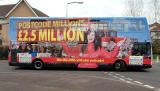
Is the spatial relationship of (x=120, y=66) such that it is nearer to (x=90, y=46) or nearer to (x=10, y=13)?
(x=90, y=46)

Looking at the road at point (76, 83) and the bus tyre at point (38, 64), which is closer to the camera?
the road at point (76, 83)

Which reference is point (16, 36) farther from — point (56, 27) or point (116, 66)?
point (116, 66)

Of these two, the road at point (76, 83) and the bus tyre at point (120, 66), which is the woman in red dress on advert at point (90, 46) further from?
the road at point (76, 83)

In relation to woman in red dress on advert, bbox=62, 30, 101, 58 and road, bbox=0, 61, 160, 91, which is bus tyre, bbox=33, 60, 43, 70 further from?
road, bbox=0, 61, 160, 91

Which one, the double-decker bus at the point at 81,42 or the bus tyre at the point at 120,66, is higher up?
the double-decker bus at the point at 81,42

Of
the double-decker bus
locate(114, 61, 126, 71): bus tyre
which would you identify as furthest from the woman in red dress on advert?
locate(114, 61, 126, 71): bus tyre

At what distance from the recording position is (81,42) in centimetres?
1286

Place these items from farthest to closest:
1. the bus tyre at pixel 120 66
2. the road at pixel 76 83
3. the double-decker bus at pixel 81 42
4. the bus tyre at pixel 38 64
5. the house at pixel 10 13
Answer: the house at pixel 10 13 → the bus tyre at pixel 38 64 → the bus tyre at pixel 120 66 → the double-decker bus at pixel 81 42 → the road at pixel 76 83

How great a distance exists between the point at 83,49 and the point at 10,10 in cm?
2181

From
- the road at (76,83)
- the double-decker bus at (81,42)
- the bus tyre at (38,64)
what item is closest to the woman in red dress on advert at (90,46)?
the double-decker bus at (81,42)

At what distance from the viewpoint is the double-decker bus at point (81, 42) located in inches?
495

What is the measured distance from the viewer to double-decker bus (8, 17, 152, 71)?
495 inches

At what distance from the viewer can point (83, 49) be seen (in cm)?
1290

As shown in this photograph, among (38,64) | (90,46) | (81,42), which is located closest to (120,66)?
(90,46)
